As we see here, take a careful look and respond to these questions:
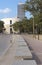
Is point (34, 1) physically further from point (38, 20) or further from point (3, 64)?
point (3, 64)

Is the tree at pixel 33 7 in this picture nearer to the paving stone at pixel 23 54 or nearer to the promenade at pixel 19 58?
the promenade at pixel 19 58

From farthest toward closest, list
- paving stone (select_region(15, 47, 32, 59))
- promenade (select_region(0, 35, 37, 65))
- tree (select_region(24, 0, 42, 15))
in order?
1. tree (select_region(24, 0, 42, 15))
2. paving stone (select_region(15, 47, 32, 59))
3. promenade (select_region(0, 35, 37, 65))

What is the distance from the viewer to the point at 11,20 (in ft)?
Result: 612

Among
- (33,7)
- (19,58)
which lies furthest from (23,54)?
(33,7)

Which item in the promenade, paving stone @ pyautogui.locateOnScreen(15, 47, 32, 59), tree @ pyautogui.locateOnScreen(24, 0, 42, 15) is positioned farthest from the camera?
tree @ pyautogui.locateOnScreen(24, 0, 42, 15)

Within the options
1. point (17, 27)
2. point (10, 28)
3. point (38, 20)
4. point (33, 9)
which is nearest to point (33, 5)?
point (33, 9)

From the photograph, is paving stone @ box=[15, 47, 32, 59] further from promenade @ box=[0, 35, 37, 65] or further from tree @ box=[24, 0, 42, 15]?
tree @ box=[24, 0, 42, 15]

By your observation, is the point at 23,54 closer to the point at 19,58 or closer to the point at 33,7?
the point at 19,58

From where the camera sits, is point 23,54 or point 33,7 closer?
point 23,54

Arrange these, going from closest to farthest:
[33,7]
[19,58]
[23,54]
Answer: [19,58]
[23,54]
[33,7]

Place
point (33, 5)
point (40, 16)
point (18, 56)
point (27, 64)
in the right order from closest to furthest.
Result: point (27, 64) → point (18, 56) → point (40, 16) → point (33, 5)

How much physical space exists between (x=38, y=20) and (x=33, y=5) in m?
6.61

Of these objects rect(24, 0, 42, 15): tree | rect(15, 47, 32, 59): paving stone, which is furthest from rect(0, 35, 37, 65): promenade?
rect(24, 0, 42, 15): tree

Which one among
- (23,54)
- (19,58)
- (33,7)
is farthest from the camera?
(33,7)
